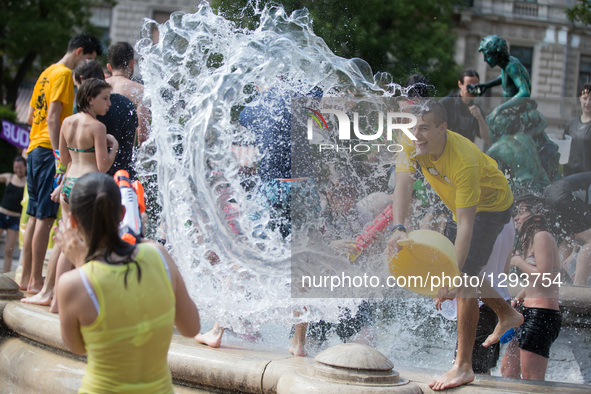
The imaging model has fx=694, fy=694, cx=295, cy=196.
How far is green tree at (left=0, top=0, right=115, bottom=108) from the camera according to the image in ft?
66.0

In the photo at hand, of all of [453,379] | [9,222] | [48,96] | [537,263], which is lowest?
[9,222]

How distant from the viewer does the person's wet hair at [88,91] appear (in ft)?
15.4

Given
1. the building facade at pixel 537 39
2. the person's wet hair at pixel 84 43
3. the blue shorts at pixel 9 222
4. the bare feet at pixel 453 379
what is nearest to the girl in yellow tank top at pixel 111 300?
the bare feet at pixel 453 379

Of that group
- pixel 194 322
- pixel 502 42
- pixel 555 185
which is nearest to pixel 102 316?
pixel 194 322

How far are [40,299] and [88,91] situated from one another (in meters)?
1.58

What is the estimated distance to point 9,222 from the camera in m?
10.6

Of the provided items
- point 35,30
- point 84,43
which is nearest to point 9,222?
point 84,43

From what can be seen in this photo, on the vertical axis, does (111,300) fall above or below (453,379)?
above

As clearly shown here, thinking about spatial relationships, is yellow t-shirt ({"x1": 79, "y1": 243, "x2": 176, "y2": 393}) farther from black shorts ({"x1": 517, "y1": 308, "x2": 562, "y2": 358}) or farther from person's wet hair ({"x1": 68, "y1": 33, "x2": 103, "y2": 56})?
person's wet hair ({"x1": 68, "y1": 33, "x2": 103, "y2": 56})

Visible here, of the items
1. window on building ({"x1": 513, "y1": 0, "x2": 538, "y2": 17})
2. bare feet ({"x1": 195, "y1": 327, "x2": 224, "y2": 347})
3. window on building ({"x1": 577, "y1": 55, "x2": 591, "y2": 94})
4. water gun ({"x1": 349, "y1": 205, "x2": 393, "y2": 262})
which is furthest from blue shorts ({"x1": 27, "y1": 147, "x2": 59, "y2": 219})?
window on building ({"x1": 513, "y1": 0, "x2": 538, "y2": 17})

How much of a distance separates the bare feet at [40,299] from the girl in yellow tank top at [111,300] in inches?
110

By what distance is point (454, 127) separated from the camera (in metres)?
4.67

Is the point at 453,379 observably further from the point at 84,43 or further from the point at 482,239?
the point at 84,43

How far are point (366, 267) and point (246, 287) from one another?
0.79m
